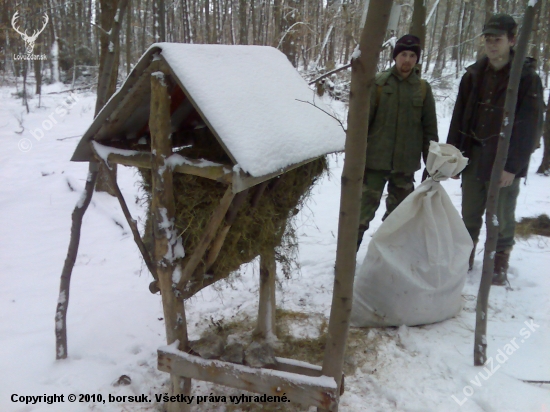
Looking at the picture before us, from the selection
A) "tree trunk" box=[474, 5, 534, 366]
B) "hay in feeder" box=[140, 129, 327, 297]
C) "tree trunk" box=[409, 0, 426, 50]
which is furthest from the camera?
"tree trunk" box=[409, 0, 426, 50]

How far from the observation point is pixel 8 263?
404cm

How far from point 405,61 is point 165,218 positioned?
94.5 inches

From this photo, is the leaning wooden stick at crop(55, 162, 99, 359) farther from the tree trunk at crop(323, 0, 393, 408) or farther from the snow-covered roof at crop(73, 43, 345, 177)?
the tree trunk at crop(323, 0, 393, 408)

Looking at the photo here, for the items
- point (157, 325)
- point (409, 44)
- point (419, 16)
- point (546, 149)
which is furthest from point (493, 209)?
point (546, 149)

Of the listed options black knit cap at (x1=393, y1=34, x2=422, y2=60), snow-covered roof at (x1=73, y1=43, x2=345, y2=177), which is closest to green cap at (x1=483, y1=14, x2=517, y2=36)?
black knit cap at (x1=393, y1=34, x2=422, y2=60)

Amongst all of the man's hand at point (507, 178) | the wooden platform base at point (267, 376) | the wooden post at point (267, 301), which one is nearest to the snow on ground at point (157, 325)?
the wooden post at point (267, 301)

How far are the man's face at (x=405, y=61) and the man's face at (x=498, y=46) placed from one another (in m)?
0.53

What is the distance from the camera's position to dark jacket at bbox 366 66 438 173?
10.9 ft

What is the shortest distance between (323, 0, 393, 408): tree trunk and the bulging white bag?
46.4 inches

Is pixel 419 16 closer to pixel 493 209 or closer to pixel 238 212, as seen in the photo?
pixel 493 209

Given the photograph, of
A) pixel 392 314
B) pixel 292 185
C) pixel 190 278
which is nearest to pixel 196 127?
pixel 292 185

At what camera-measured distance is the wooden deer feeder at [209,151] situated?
5.80 ft

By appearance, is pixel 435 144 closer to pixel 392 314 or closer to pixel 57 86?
pixel 392 314

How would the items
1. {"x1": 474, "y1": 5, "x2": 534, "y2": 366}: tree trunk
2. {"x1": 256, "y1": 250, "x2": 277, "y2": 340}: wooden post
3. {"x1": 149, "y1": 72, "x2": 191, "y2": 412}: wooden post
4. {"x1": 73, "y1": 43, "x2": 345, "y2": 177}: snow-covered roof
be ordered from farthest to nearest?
{"x1": 256, "y1": 250, "x2": 277, "y2": 340}: wooden post → {"x1": 474, "y1": 5, "x2": 534, "y2": 366}: tree trunk → {"x1": 149, "y1": 72, "x2": 191, "y2": 412}: wooden post → {"x1": 73, "y1": 43, "x2": 345, "y2": 177}: snow-covered roof
